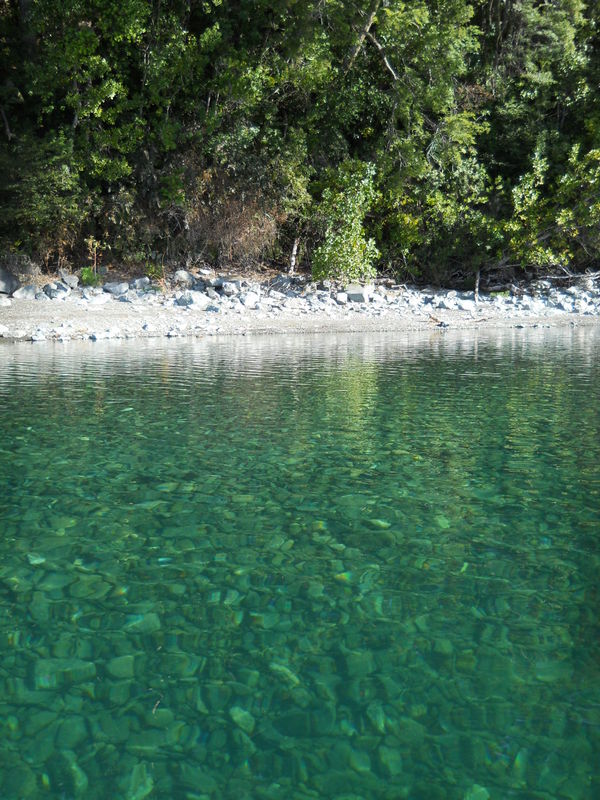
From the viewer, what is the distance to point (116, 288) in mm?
20828

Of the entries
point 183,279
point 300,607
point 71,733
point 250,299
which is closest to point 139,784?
point 71,733

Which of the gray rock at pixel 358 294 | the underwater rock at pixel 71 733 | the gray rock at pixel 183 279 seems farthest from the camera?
the gray rock at pixel 183 279

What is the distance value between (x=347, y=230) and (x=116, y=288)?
23.2 feet

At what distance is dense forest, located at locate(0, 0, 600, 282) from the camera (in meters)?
20.9

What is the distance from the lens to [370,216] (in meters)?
24.6

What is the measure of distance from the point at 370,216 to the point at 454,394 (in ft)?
52.9

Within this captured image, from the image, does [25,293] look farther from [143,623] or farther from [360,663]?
[360,663]

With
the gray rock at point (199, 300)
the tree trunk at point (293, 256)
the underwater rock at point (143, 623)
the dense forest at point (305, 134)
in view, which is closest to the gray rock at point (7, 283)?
the dense forest at point (305, 134)

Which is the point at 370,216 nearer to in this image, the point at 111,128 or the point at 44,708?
the point at 111,128

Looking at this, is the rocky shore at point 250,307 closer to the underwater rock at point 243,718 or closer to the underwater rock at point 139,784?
the underwater rock at point 243,718

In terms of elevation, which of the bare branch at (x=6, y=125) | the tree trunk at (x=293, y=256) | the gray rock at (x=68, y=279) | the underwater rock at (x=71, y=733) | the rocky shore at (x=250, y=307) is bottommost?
the underwater rock at (x=71, y=733)

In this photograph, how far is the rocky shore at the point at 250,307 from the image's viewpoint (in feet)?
57.4

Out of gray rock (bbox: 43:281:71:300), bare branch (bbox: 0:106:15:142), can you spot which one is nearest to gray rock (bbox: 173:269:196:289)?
gray rock (bbox: 43:281:71:300)

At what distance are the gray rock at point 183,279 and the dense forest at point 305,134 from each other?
3.14 feet
